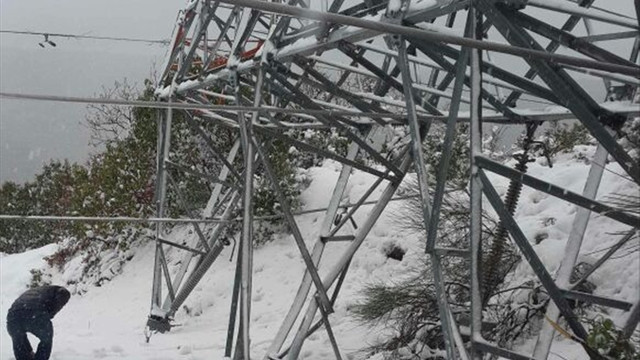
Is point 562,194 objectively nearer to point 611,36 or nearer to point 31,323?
point 611,36

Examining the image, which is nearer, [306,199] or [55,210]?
[306,199]

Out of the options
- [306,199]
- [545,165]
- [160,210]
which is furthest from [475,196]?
[306,199]

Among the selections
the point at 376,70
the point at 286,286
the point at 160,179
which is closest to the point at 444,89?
the point at 376,70

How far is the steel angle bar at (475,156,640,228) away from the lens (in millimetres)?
2826

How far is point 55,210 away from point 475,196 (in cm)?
3205

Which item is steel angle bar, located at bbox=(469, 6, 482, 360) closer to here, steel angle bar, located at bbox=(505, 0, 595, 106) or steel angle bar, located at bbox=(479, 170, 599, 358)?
steel angle bar, located at bbox=(479, 170, 599, 358)

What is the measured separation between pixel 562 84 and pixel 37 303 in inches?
241

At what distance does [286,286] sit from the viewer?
1144 cm

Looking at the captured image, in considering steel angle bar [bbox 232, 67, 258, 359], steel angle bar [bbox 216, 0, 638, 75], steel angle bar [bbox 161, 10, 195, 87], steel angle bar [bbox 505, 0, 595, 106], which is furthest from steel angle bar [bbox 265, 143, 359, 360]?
steel angle bar [bbox 216, 0, 638, 75]

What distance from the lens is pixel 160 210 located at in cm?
858

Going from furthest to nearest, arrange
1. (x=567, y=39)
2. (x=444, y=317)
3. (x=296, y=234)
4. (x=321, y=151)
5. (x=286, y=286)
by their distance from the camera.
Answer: (x=286, y=286) → (x=321, y=151) → (x=296, y=234) → (x=444, y=317) → (x=567, y=39)

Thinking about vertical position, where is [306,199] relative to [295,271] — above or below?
above

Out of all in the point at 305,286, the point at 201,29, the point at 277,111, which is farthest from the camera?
the point at 201,29

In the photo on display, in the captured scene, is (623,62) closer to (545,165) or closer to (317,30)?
(317,30)
